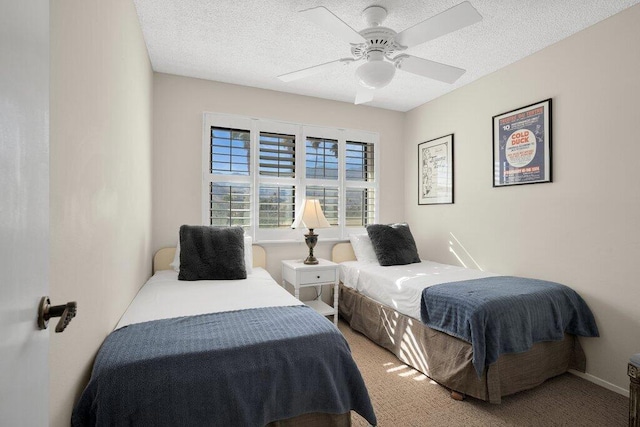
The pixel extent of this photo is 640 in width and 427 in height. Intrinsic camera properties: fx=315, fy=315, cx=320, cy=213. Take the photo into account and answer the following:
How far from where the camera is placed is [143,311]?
5.72 feet

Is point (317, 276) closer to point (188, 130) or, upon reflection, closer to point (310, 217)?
point (310, 217)

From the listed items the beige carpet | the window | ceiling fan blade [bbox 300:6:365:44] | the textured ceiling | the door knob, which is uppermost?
the textured ceiling

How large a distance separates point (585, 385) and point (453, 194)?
190 centimetres

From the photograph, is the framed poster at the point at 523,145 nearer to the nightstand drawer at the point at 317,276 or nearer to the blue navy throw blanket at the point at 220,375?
the nightstand drawer at the point at 317,276

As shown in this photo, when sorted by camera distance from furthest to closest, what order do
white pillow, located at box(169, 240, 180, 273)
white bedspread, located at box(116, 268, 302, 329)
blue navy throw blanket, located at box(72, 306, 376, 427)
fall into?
white pillow, located at box(169, 240, 180, 273), white bedspread, located at box(116, 268, 302, 329), blue navy throw blanket, located at box(72, 306, 376, 427)

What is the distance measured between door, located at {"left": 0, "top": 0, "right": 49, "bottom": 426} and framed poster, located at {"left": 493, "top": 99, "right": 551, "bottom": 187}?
120 inches

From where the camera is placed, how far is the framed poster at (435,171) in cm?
346

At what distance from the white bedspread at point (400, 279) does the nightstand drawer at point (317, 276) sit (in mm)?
282

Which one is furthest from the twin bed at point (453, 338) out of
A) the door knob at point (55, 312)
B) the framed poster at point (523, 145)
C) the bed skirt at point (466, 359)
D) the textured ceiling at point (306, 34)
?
the door knob at point (55, 312)

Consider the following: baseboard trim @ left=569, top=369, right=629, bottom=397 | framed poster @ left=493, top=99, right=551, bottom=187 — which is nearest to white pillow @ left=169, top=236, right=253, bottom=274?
framed poster @ left=493, top=99, right=551, bottom=187

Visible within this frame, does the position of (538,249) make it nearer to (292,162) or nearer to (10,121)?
(292,162)

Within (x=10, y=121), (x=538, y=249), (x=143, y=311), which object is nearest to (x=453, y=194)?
(x=538, y=249)

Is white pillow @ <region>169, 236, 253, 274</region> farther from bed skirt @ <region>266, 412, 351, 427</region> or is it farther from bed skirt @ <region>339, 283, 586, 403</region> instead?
bed skirt @ <region>266, 412, 351, 427</region>

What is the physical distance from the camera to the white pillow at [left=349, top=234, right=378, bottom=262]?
11.2 feet
